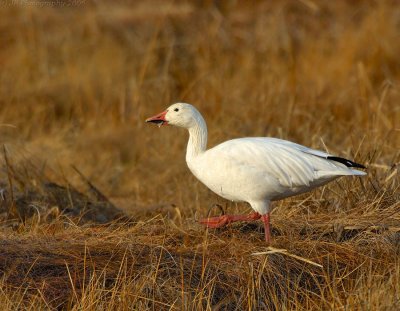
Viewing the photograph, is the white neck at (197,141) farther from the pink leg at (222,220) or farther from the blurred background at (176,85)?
the blurred background at (176,85)

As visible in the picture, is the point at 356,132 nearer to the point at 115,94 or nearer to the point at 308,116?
the point at 308,116

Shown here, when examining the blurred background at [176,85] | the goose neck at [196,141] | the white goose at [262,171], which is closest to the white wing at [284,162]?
the white goose at [262,171]

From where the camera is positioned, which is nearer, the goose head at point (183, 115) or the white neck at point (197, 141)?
the white neck at point (197, 141)

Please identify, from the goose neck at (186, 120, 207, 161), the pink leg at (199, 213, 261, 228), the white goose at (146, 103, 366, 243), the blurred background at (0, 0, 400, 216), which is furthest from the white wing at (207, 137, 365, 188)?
the blurred background at (0, 0, 400, 216)

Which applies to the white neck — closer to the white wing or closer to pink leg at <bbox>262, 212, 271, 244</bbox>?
the white wing

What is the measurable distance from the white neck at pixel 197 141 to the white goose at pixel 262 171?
0.51 ft

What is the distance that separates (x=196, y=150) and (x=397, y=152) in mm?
2008

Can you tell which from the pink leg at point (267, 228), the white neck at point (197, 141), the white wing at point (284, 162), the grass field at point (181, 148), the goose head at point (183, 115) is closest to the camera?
the grass field at point (181, 148)

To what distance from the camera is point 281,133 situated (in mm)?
8305

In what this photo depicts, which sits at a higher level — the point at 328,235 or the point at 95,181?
the point at 328,235

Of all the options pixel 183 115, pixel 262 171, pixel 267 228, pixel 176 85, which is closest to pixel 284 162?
pixel 262 171

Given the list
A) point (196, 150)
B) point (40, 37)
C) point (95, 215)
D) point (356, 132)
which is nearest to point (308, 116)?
point (356, 132)

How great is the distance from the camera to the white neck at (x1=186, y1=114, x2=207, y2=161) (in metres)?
6.18

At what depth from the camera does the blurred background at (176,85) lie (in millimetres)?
9188
